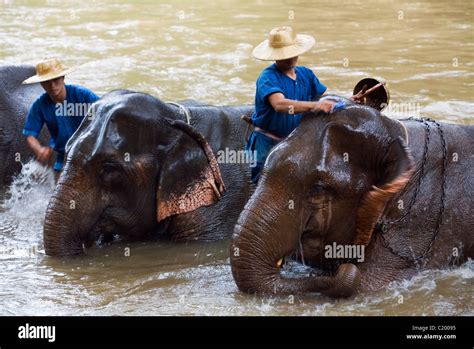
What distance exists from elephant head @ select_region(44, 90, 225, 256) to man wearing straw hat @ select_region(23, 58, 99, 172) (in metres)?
0.71

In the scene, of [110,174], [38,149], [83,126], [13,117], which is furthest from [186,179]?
[13,117]

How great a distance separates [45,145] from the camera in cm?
974


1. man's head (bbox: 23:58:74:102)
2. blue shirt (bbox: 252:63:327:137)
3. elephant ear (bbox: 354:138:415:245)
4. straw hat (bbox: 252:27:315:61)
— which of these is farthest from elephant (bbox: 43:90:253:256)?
elephant ear (bbox: 354:138:415:245)

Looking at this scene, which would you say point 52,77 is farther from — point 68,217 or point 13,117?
point 13,117

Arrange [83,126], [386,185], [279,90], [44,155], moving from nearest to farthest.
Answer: [386,185]
[279,90]
[83,126]
[44,155]

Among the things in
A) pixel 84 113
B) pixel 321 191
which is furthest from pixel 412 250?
pixel 84 113

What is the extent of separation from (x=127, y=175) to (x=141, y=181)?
14 cm

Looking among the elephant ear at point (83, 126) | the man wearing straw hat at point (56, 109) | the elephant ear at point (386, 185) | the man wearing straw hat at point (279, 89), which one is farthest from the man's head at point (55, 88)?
the elephant ear at point (386, 185)

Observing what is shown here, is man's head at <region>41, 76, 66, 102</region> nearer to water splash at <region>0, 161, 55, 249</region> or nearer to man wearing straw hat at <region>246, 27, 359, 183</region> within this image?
water splash at <region>0, 161, 55, 249</region>

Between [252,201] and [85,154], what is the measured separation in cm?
178

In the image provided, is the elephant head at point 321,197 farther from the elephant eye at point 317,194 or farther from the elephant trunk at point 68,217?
the elephant trunk at point 68,217

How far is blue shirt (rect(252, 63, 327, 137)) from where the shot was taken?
720 cm

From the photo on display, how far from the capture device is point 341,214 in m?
6.60
